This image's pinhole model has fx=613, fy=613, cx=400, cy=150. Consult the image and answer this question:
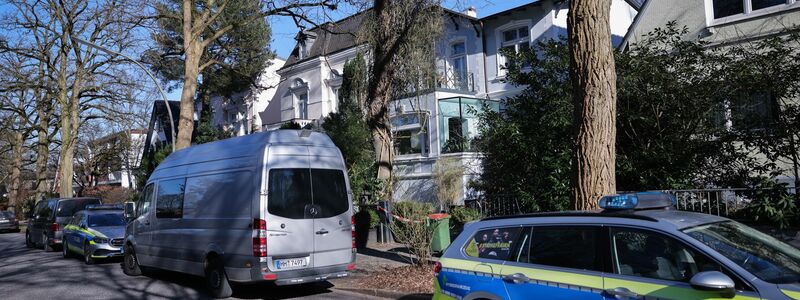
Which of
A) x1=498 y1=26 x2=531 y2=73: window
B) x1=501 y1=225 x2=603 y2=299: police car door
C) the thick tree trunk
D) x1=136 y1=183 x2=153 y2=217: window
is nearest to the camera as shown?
x1=501 y1=225 x2=603 y2=299: police car door

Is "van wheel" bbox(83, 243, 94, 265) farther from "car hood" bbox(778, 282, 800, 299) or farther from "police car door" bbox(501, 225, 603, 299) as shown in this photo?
"car hood" bbox(778, 282, 800, 299)

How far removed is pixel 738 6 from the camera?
15914 millimetres

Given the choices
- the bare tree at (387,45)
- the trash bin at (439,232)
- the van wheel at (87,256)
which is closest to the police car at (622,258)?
the trash bin at (439,232)

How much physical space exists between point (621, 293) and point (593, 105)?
3.42 meters

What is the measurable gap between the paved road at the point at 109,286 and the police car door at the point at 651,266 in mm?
5557

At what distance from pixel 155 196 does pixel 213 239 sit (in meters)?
2.87

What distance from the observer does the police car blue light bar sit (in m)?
5.25

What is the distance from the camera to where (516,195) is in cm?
1359

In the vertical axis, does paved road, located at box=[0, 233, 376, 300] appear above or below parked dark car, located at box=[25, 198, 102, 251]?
below

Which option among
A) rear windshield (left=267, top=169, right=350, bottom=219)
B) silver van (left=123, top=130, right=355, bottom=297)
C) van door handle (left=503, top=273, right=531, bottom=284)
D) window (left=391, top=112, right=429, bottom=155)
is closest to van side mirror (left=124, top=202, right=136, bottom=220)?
silver van (left=123, top=130, right=355, bottom=297)

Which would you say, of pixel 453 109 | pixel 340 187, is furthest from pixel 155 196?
pixel 453 109

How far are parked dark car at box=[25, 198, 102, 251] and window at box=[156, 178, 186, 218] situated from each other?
9.52 metres

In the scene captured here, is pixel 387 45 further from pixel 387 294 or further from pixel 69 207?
pixel 69 207

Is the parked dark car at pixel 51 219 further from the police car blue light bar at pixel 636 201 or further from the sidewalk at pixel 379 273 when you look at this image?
the police car blue light bar at pixel 636 201
